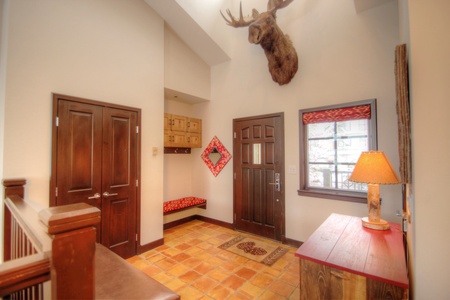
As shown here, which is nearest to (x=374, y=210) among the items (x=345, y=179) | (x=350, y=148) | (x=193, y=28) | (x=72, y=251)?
(x=345, y=179)

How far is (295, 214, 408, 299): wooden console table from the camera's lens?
4.38 ft

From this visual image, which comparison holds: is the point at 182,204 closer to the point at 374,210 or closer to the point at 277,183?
the point at 277,183

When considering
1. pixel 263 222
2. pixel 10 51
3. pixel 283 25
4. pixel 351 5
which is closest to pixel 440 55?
pixel 351 5

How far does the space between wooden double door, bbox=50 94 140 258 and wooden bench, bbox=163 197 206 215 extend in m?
0.84

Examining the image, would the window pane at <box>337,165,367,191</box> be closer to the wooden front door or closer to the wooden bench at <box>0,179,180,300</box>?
the wooden front door

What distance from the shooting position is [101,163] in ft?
9.69

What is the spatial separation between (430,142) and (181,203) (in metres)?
4.06

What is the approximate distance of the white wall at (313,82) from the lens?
282cm

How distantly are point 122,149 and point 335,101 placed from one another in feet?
10.8

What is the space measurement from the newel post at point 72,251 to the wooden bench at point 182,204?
3.40m

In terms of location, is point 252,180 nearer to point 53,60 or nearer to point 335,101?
Answer: point 335,101

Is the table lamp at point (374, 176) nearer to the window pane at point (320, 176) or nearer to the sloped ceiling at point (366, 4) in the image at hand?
the window pane at point (320, 176)

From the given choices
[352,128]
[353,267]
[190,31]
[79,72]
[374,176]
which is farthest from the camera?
[190,31]

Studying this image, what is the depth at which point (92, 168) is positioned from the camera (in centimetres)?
287
